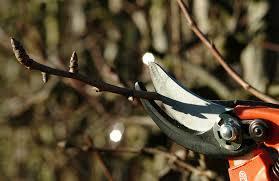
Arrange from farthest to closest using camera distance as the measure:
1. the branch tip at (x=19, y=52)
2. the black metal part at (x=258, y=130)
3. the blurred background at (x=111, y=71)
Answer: the blurred background at (x=111, y=71) < the black metal part at (x=258, y=130) < the branch tip at (x=19, y=52)

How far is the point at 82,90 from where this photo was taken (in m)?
4.27

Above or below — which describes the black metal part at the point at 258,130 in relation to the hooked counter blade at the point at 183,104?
below

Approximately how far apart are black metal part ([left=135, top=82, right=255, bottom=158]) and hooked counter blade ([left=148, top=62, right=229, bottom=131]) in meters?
0.02

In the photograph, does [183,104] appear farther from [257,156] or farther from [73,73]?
[73,73]

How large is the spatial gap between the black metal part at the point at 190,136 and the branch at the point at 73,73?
6cm

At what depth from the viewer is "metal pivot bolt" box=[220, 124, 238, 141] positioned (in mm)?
1771

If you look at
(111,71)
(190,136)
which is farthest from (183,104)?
(111,71)

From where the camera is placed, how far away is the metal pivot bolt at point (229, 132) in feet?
5.81

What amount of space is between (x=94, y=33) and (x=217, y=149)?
9.65 ft

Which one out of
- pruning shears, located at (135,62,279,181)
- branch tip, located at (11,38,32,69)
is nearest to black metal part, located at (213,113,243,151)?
pruning shears, located at (135,62,279,181)

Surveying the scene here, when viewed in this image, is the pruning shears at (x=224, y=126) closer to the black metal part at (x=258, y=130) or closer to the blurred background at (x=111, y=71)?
the black metal part at (x=258, y=130)

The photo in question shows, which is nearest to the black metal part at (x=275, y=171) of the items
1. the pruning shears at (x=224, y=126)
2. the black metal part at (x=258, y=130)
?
the pruning shears at (x=224, y=126)

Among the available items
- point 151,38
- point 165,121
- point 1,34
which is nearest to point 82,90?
point 151,38

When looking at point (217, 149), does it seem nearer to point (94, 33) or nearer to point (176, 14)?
point (176, 14)
